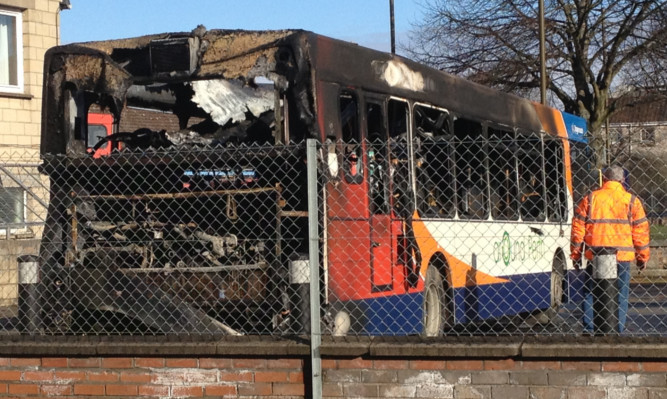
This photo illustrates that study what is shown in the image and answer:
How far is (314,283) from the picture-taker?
8125 mm

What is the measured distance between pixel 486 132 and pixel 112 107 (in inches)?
191

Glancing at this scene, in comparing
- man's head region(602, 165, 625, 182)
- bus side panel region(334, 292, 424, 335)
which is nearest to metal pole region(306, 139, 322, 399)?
bus side panel region(334, 292, 424, 335)

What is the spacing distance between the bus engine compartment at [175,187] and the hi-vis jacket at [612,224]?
2871 mm

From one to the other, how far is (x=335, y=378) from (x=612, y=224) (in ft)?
13.4

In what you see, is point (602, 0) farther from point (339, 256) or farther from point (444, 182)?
point (339, 256)

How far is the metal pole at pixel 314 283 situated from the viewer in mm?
8086

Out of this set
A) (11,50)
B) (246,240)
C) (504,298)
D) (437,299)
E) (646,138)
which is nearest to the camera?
(246,240)

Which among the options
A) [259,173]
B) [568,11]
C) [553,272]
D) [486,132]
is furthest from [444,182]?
[568,11]

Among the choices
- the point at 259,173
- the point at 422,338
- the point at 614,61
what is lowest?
the point at 422,338

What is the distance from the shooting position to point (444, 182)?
12.5 meters

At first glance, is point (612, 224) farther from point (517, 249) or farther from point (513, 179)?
point (517, 249)

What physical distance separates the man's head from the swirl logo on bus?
2.70 meters

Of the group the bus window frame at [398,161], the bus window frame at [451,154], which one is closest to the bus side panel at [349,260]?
the bus window frame at [398,161]

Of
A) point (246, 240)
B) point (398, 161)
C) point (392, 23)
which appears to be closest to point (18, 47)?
point (392, 23)
